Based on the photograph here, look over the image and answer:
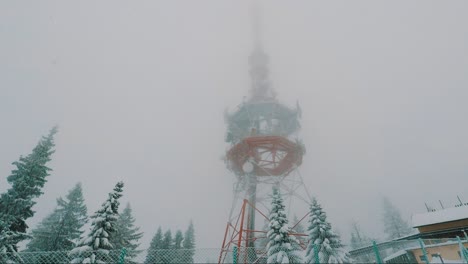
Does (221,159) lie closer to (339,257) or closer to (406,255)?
(339,257)

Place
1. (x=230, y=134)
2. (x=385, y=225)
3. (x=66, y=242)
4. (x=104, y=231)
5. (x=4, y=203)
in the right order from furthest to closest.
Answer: (x=385, y=225) → (x=230, y=134) → (x=66, y=242) → (x=4, y=203) → (x=104, y=231)

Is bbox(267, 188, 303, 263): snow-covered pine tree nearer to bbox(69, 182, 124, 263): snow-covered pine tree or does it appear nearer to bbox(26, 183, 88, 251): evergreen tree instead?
bbox(69, 182, 124, 263): snow-covered pine tree

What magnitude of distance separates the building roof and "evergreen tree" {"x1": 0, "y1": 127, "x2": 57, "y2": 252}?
3311cm

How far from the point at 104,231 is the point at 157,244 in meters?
30.9

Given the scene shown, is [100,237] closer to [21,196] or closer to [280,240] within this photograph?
[280,240]

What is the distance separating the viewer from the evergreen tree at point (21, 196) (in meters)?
15.6

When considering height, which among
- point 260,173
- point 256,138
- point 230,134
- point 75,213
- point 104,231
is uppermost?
point 230,134

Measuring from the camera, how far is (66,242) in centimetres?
2467

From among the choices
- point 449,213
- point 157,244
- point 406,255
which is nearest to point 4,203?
point 157,244

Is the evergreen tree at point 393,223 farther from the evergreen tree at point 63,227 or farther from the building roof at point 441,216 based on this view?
the evergreen tree at point 63,227

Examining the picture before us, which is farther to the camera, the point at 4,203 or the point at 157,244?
the point at 157,244

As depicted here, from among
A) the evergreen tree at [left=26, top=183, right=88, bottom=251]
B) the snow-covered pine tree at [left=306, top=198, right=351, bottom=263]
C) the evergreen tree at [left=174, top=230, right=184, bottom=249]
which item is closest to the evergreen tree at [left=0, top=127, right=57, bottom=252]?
the evergreen tree at [left=26, top=183, right=88, bottom=251]

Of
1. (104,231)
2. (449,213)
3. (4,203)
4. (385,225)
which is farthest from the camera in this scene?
(385,225)

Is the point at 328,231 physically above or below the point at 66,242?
below
